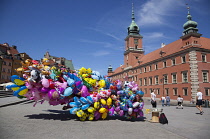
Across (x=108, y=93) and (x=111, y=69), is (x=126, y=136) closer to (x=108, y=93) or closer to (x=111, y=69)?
(x=108, y=93)

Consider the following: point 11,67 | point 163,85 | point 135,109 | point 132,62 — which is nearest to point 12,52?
point 11,67

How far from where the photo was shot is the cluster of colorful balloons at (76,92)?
25.6 ft

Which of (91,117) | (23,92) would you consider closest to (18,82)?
(23,92)

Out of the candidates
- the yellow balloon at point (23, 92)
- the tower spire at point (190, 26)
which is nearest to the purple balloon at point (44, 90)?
the yellow balloon at point (23, 92)

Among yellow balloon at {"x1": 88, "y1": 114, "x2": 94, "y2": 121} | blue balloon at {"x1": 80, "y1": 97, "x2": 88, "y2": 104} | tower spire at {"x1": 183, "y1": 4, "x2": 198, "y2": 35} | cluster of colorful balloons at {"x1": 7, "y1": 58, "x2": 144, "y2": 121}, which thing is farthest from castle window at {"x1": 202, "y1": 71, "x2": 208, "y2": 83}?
blue balloon at {"x1": 80, "y1": 97, "x2": 88, "y2": 104}

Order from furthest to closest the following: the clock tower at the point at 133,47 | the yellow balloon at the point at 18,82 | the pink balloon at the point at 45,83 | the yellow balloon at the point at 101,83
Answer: the clock tower at the point at 133,47 < the yellow balloon at the point at 101,83 < the yellow balloon at the point at 18,82 < the pink balloon at the point at 45,83

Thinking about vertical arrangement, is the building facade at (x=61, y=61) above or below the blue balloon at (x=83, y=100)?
above

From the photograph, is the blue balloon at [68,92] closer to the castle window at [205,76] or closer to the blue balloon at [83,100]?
the blue balloon at [83,100]

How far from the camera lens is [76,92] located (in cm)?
821

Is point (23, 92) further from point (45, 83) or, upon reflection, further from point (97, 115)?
point (97, 115)

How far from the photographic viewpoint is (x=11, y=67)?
4778 cm

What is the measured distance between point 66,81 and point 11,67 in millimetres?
47424

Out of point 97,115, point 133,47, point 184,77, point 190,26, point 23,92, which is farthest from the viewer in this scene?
point 133,47

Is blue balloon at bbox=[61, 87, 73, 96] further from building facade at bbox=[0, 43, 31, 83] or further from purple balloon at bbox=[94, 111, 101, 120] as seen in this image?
building facade at bbox=[0, 43, 31, 83]
